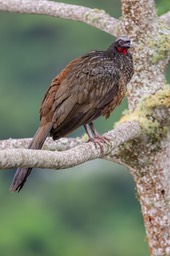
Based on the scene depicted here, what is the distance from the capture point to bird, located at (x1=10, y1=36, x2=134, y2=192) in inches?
223

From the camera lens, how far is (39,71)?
15789 mm

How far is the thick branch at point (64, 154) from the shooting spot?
4.50 metres

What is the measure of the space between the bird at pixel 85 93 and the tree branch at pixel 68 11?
18cm

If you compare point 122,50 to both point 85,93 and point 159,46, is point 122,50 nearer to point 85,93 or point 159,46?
→ point 159,46

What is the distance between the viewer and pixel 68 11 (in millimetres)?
6391

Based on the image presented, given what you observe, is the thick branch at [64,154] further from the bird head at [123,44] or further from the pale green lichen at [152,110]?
the bird head at [123,44]

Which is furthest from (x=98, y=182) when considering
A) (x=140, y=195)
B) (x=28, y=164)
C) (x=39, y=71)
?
(x=28, y=164)

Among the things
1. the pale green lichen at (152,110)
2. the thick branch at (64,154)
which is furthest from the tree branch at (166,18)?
the thick branch at (64,154)

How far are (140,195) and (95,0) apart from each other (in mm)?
10984

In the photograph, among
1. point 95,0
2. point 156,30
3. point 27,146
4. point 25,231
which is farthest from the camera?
point 95,0

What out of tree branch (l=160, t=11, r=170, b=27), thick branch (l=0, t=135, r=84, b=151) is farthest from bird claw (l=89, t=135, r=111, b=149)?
tree branch (l=160, t=11, r=170, b=27)

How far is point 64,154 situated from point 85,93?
3.20 feet

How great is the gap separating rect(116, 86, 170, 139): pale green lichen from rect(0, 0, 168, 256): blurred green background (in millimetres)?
6741

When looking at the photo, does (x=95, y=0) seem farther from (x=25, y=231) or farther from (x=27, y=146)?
(x=27, y=146)
